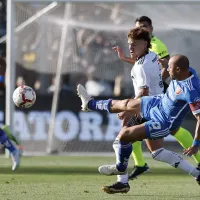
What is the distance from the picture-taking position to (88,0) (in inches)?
595

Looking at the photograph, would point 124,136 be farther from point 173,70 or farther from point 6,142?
point 6,142

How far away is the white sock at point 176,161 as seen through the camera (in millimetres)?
8906

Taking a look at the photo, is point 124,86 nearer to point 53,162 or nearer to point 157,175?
point 53,162

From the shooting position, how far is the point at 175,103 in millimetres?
8250

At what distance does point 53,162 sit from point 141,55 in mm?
5225

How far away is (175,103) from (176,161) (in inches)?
40.1

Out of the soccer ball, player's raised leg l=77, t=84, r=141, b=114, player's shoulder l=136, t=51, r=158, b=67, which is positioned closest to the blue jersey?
player's raised leg l=77, t=84, r=141, b=114

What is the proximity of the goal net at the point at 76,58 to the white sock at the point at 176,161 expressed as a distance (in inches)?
259

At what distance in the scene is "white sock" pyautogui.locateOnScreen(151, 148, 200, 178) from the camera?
8.91 metres

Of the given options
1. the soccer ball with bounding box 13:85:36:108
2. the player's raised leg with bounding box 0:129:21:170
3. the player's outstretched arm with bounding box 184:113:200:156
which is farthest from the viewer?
the player's raised leg with bounding box 0:129:21:170

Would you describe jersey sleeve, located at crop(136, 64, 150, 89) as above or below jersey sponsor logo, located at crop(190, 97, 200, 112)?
above

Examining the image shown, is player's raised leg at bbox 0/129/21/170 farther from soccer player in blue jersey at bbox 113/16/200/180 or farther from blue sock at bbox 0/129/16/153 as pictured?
soccer player in blue jersey at bbox 113/16/200/180

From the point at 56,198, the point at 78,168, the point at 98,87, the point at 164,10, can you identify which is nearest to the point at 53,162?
the point at 78,168

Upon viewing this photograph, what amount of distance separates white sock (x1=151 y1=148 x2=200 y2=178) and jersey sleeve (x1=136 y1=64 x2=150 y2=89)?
83 centimetres
